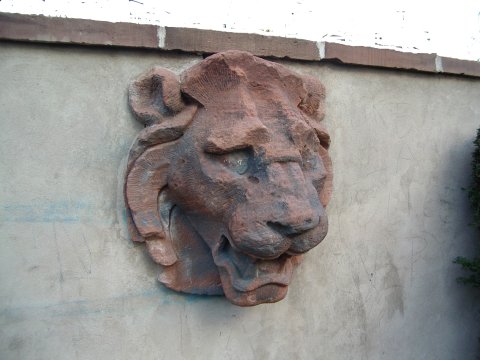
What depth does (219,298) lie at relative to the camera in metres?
1.95

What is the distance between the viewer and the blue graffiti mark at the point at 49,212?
1621 millimetres

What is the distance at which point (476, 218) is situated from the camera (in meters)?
2.49

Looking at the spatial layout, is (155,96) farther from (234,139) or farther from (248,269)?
(248,269)

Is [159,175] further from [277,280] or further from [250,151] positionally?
[277,280]

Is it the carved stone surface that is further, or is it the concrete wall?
the concrete wall

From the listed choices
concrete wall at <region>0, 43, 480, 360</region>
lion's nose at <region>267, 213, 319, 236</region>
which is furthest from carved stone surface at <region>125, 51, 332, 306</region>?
concrete wall at <region>0, 43, 480, 360</region>

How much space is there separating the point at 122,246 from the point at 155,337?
0.44 meters

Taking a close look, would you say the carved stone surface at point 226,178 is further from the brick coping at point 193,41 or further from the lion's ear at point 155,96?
the brick coping at point 193,41

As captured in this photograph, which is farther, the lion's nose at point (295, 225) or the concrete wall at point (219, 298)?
the concrete wall at point (219, 298)

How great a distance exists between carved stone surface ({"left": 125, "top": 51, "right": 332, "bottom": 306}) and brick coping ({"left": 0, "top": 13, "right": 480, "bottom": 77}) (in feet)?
0.54

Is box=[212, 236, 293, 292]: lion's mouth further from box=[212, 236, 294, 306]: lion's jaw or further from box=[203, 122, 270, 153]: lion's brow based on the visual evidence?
box=[203, 122, 270, 153]: lion's brow

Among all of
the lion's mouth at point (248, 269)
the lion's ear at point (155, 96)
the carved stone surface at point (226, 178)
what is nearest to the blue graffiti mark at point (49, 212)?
the carved stone surface at point (226, 178)

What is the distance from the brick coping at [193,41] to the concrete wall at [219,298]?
52 mm

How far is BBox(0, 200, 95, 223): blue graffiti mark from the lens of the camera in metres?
1.62
